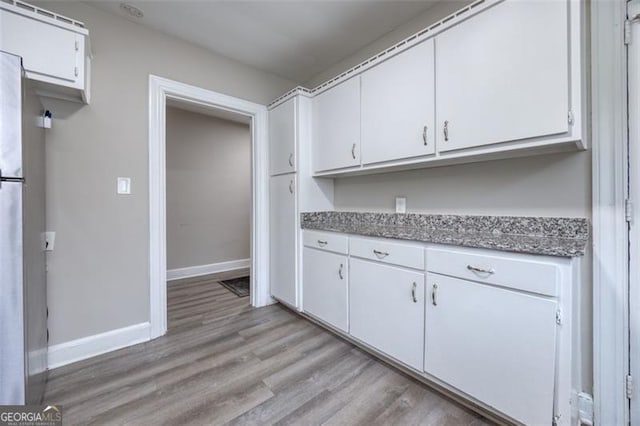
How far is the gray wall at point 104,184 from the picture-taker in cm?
176

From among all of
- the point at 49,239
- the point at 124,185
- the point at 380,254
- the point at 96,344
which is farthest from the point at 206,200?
the point at 380,254

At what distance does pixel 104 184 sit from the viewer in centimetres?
192

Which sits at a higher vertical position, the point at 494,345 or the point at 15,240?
the point at 15,240

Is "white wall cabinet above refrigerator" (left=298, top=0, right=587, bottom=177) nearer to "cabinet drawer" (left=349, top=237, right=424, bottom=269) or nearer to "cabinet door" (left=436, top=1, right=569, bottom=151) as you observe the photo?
"cabinet door" (left=436, top=1, right=569, bottom=151)

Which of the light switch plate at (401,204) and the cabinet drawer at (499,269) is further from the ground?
the light switch plate at (401,204)

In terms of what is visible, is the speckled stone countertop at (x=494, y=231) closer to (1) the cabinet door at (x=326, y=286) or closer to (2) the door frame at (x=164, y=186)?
(1) the cabinet door at (x=326, y=286)

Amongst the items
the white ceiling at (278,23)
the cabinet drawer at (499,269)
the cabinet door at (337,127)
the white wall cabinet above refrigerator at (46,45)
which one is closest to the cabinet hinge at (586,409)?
the cabinet drawer at (499,269)

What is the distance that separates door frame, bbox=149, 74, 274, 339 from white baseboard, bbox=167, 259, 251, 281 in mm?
1678

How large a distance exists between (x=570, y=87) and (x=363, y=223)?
154 centimetres

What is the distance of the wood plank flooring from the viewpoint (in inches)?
52.1

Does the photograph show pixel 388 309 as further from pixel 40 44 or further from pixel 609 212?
pixel 40 44

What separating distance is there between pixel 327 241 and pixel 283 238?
61 cm

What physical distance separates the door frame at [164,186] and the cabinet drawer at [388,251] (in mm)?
1227

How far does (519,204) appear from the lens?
1486mm
